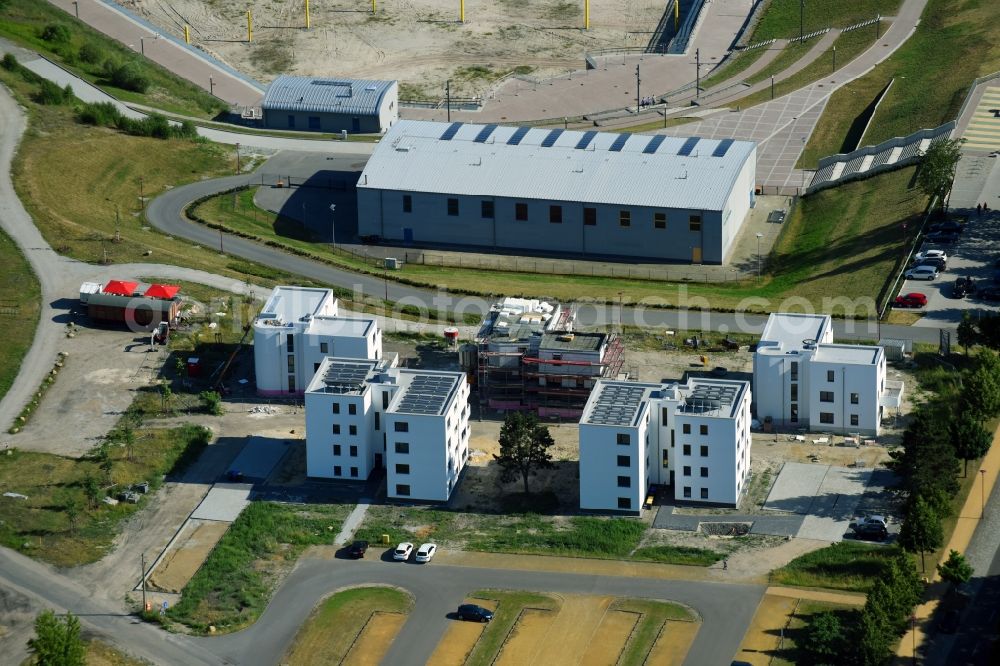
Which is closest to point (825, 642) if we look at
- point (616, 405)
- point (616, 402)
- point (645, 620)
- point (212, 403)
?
point (645, 620)

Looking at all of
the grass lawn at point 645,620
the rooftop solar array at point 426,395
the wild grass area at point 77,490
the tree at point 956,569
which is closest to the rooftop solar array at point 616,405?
the rooftop solar array at point 426,395

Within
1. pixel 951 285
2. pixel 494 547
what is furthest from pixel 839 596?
pixel 951 285

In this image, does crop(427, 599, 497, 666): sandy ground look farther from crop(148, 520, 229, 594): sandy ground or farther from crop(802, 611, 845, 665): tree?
crop(802, 611, 845, 665): tree

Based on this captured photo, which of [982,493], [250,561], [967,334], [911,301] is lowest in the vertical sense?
[250,561]

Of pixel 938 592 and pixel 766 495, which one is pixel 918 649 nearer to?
pixel 938 592

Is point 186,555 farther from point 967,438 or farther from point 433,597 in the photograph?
point 967,438

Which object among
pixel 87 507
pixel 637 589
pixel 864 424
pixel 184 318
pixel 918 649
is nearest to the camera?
pixel 918 649
